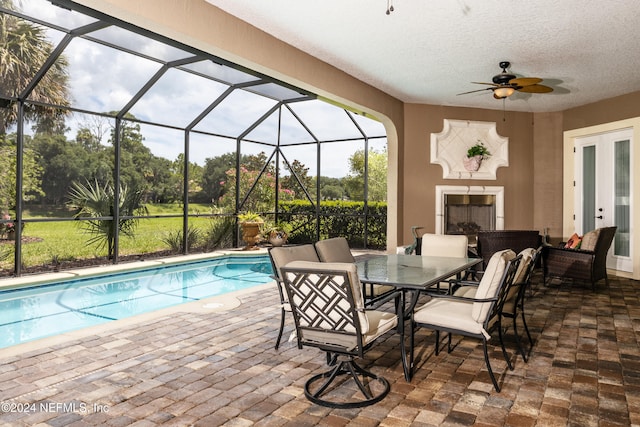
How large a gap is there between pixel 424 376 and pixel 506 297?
0.85 metres

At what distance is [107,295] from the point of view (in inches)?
235

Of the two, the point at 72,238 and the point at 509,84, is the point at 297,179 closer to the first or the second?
the point at 72,238

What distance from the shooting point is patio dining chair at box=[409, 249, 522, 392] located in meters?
2.80

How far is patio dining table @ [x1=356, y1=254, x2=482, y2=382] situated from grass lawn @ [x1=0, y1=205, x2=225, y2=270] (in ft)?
19.7

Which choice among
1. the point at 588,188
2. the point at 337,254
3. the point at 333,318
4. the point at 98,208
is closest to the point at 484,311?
the point at 333,318

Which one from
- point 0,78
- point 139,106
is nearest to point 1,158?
point 0,78

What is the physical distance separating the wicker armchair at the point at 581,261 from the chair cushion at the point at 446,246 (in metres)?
2.45

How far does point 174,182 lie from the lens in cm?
1105

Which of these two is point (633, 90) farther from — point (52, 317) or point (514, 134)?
point (52, 317)

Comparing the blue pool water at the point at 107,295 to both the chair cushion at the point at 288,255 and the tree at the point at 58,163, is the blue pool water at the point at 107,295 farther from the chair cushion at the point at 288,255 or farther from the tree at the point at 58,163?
the tree at the point at 58,163

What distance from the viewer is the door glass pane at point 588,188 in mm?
7703

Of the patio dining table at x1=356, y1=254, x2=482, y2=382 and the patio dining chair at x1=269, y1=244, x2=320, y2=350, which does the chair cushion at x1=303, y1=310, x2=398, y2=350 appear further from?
the patio dining chair at x1=269, y1=244, x2=320, y2=350

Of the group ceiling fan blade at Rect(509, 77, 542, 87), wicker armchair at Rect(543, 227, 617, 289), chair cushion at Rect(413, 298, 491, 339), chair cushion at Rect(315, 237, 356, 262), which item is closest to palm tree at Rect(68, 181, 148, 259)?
chair cushion at Rect(315, 237, 356, 262)

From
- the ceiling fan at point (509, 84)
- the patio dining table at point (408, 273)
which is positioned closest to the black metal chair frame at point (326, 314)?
the patio dining table at point (408, 273)
